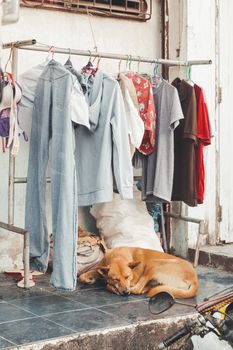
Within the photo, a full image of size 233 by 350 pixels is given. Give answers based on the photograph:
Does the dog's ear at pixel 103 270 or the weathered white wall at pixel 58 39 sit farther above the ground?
the weathered white wall at pixel 58 39

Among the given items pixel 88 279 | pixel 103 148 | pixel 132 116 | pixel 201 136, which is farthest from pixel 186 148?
pixel 88 279

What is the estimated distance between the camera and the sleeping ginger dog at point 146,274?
18.7ft

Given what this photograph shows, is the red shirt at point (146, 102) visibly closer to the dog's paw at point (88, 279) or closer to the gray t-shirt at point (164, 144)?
the gray t-shirt at point (164, 144)

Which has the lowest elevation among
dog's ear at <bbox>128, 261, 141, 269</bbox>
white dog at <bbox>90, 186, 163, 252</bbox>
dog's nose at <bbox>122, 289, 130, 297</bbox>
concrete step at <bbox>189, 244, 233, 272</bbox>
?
dog's nose at <bbox>122, 289, 130, 297</bbox>

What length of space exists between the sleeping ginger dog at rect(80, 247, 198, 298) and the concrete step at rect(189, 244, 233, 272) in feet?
3.58

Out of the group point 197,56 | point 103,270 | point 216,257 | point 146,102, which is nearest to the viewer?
point 103,270

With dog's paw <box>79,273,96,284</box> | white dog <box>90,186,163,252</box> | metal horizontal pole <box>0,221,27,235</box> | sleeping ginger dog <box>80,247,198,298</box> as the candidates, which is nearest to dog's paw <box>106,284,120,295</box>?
sleeping ginger dog <box>80,247,198,298</box>

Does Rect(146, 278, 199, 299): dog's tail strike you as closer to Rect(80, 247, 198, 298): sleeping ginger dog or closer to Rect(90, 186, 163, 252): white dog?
Rect(80, 247, 198, 298): sleeping ginger dog

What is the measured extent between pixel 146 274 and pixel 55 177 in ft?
3.83

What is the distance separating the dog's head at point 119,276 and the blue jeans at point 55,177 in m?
0.38

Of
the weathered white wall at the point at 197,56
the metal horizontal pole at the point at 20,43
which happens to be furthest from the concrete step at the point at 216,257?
the metal horizontal pole at the point at 20,43

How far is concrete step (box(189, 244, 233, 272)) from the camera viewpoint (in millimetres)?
6898

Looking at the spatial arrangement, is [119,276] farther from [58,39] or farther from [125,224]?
[58,39]

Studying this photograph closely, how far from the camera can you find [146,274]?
585cm
